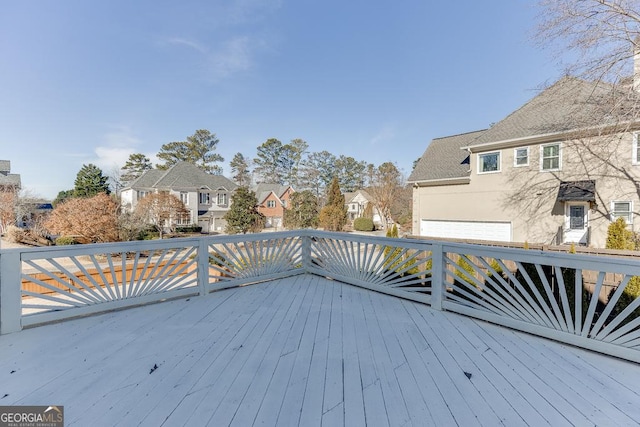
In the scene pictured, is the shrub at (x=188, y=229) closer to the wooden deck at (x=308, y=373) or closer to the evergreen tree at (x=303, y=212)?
the evergreen tree at (x=303, y=212)

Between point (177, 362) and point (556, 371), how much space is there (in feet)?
9.78

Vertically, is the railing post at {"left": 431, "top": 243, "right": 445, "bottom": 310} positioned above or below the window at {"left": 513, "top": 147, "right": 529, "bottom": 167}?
below

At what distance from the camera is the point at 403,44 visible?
32.6ft

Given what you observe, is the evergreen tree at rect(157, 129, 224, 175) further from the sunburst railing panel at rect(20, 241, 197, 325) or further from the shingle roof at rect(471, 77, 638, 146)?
the sunburst railing panel at rect(20, 241, 197, 325)

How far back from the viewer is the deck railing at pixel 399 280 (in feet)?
7.99

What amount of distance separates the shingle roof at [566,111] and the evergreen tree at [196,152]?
31.4 m

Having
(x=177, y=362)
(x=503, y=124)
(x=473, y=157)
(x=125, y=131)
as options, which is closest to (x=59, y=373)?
(x=177, y=362)

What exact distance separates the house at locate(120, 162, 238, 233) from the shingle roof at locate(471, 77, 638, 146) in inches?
796

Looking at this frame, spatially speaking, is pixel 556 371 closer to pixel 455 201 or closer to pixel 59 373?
pixel 59 373

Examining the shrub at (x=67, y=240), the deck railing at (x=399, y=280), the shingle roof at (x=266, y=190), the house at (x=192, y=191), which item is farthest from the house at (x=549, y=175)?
the shingle roof at (x=266, y=190)

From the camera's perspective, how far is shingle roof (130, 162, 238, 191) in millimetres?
21781

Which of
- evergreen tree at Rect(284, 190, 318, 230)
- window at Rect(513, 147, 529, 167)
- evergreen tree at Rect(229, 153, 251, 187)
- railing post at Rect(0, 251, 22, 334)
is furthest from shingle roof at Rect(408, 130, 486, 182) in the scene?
evergreen tree at Rect(229, 153, 251, 187)

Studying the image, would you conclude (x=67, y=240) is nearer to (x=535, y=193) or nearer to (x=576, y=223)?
(x=535, y=193)

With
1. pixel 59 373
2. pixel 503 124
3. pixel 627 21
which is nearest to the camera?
pixel 59 373
